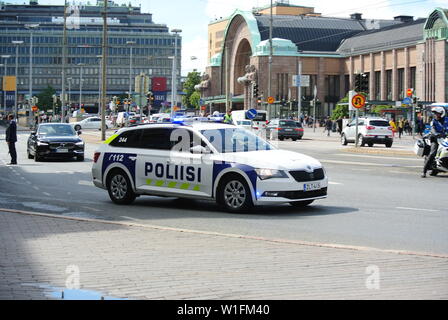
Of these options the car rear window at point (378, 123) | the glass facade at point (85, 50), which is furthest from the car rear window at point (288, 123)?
the glass facade at point (85, 50)

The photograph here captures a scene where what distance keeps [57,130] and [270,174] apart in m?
20.0

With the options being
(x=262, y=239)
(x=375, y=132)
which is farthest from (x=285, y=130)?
(x=262, y=239)

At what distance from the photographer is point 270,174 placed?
14.0 m

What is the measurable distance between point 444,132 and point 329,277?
15.2 meters

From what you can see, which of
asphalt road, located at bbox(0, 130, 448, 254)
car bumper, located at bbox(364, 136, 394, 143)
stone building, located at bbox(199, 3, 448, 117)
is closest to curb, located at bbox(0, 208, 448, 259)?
asphalt road, located at bbox(0, 130, 448, 254)

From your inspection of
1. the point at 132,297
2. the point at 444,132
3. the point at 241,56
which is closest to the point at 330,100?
the point at 241,56

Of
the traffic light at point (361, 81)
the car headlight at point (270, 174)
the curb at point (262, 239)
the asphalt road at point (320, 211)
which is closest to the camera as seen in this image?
the curb at point (262, 239)

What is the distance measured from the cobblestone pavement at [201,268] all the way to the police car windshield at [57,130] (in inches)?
831

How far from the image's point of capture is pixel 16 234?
11281 millimetres

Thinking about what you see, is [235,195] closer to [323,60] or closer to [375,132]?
[375,132]

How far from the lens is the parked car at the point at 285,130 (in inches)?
2235

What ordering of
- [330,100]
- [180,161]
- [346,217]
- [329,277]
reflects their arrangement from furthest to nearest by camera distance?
1. [330,100]
2. [180,161]
3. [346,217]
4. [329,277]

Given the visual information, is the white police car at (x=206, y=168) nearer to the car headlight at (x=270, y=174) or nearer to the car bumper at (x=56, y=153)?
the car headlight at (x=270, y=174)
